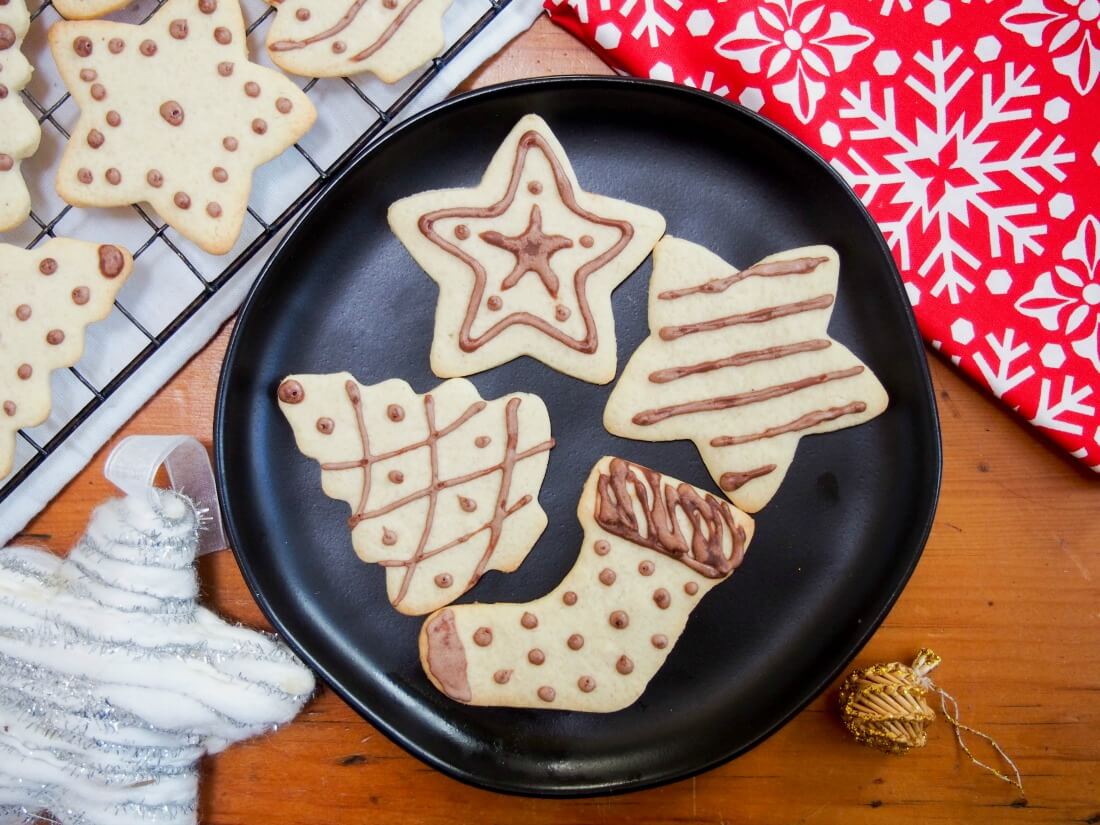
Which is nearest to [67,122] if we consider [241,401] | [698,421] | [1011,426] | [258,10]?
[258,10]

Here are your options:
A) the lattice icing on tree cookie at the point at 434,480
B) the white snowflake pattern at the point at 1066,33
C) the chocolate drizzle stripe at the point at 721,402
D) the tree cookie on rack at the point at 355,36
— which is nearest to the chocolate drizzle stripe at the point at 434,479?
the lattice icing on tree cookie at the point at 434,480

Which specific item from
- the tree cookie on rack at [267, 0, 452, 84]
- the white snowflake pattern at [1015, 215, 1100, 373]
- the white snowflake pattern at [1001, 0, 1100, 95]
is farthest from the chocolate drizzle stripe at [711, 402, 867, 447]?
the tree cookie on rack at [267, 0, 452, 84]

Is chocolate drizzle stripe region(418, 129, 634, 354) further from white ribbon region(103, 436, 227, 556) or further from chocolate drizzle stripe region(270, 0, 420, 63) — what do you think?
white ribbon region(103, 436, 227, 556)

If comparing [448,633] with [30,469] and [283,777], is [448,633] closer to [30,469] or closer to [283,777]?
[283,777]

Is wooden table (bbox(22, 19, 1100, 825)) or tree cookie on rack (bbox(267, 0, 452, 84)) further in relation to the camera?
wooden table (bbox(22, 19, 1100, 825))

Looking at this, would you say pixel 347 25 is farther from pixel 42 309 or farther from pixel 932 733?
pixel 932 733

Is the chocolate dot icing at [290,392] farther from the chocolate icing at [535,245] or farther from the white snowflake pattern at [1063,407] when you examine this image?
the white snowflake pattern at [1063,407]
